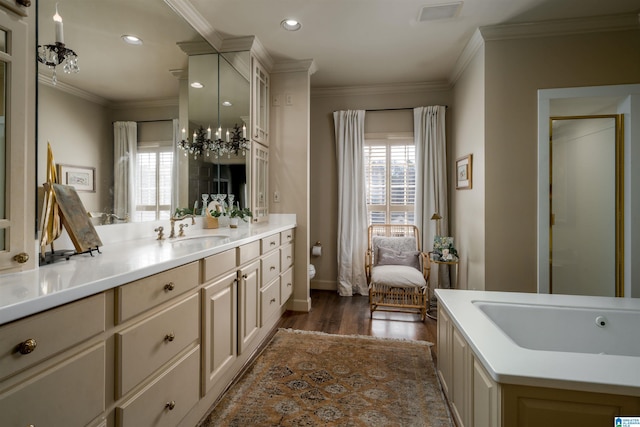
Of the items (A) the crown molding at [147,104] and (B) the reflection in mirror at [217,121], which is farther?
(B) the reflection in mirror at [217,121]

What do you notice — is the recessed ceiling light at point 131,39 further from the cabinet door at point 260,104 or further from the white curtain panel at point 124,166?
the cabinet door at point 260,104

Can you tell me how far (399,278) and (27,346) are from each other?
2882 millimetres

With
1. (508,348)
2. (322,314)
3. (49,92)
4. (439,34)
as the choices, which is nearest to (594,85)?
(439,34)

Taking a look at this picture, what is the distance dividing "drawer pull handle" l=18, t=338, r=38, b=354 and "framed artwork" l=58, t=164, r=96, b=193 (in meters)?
0.95

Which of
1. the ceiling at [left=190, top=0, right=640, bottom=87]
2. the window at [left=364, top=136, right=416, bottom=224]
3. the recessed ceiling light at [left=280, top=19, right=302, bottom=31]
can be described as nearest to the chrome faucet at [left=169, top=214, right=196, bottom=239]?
the ceiling at [left=190, top=0, right=640, bottom=87]

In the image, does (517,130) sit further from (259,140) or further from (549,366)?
(259,140)

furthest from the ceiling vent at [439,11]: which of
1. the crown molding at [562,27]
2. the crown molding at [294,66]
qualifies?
the crown molding at [294,66]

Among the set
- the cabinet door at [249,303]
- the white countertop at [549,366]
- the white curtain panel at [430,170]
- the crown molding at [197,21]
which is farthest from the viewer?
the white curtain panel at [430,170]

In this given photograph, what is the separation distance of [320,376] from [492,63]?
118 inches

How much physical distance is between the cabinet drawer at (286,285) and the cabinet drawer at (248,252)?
2.34 feet

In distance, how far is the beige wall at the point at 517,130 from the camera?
274cm

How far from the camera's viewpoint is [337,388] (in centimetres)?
199

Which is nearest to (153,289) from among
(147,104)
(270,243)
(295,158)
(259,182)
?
(147,104)

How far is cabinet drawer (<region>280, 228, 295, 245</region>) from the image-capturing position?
3.05 m
